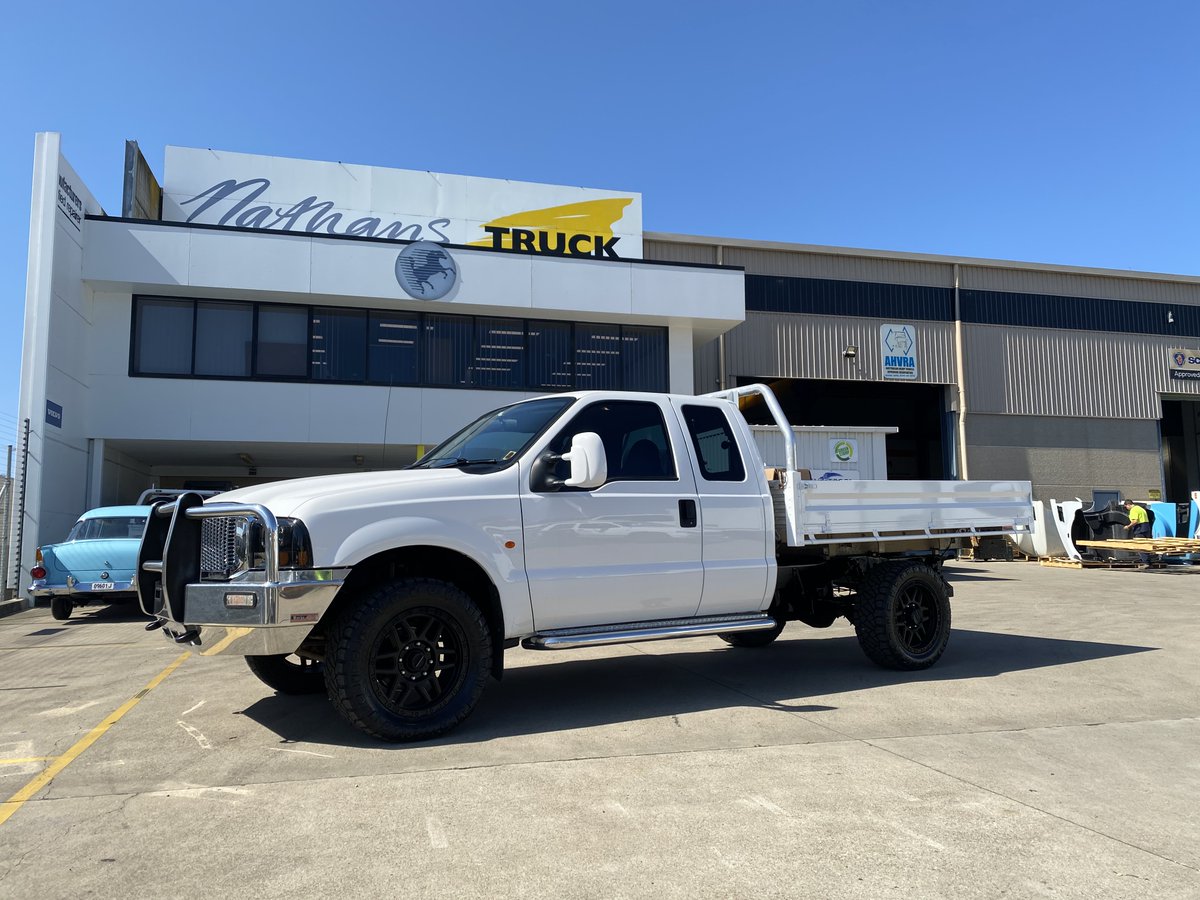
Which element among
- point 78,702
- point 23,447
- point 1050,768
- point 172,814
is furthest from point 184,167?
point 1050,768

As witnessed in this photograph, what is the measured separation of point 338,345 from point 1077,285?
24550 mm

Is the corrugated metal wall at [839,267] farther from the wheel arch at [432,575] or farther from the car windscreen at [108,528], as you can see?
the wheel arch at [432,575]

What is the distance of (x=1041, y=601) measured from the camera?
13086mm

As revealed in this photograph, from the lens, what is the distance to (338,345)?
17.3 m

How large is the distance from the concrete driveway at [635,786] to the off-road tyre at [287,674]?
0.12 m

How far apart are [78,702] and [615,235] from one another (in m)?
18.1

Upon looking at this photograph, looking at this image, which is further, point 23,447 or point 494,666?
point 23,447

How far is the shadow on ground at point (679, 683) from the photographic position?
5.42 metres

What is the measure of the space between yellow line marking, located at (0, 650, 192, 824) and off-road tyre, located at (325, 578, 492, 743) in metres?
1.42

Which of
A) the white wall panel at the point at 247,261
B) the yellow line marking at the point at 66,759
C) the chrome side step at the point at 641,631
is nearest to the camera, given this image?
the yellow line marking at the point at 66,759

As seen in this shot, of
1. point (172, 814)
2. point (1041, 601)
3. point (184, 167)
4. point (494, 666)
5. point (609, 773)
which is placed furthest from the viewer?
point (184, 167)

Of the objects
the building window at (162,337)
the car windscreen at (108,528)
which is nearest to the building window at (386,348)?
the building window at (162,337)

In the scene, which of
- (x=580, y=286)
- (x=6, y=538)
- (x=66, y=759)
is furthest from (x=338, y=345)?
(x=66, y=759)

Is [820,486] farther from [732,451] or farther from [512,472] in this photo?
[512,472]
